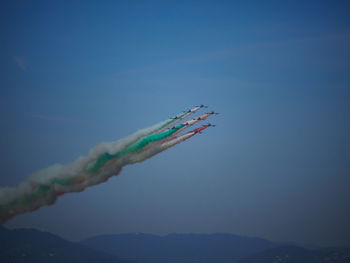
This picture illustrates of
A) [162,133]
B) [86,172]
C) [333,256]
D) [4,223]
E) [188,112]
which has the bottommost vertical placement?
[333,256]

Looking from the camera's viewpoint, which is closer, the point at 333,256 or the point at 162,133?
the point at 162,133

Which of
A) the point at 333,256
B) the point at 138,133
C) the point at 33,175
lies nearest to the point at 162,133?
the point at 138,133

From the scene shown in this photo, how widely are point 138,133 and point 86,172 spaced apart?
8368 millimetres

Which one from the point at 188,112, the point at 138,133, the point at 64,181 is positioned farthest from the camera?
the point at 188,112

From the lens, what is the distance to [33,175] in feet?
145

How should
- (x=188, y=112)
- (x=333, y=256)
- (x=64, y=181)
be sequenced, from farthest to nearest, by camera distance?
(x=333, y=256), (x=188, y=112), (x=64, y=181)

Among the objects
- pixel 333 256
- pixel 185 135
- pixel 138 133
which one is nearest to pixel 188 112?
pixel 185 135

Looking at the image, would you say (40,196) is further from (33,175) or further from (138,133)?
(138,133)

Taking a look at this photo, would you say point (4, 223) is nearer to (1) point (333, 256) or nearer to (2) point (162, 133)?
(2) point (162, 133)

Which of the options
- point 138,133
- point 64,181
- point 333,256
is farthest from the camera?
point 333,256

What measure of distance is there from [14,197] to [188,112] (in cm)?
2592

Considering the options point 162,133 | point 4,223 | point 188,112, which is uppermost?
point 188,112

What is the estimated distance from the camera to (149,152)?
45.6 meters

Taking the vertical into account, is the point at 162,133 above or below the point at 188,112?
below
